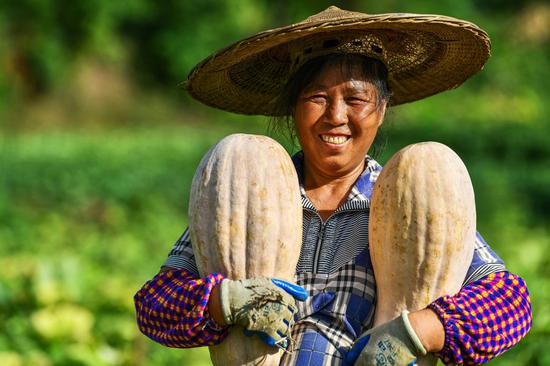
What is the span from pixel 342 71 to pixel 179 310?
29.2 inches

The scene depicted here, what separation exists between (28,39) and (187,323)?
71.3ft

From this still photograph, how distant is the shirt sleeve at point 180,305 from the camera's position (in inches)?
86.0

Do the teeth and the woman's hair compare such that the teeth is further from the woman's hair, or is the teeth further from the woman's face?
the woman's hair

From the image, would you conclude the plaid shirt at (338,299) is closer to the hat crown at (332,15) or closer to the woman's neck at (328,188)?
the woman's neck at (328,188)

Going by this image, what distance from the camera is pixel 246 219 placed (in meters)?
2.19

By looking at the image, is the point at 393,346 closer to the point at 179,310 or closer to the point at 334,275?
the point at 334,275

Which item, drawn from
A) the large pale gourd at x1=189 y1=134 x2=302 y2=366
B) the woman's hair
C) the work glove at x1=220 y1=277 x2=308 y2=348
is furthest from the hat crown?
the work glove at x1=220 y1=277 x2=308 y2=348

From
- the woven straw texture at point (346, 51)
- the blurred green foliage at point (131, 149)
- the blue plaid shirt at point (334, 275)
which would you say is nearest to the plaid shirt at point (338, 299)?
the blue plaid shirt at point (334, 275)

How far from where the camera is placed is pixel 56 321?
191 inches

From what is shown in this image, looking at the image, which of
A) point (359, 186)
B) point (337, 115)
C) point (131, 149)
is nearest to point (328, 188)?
point (359, 186)

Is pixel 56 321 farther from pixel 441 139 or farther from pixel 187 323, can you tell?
pixel 441 139

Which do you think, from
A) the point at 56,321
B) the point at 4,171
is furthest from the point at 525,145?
the point at 56,321

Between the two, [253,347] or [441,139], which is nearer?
[253,347]

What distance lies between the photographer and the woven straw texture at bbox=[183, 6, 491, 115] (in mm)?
2260
